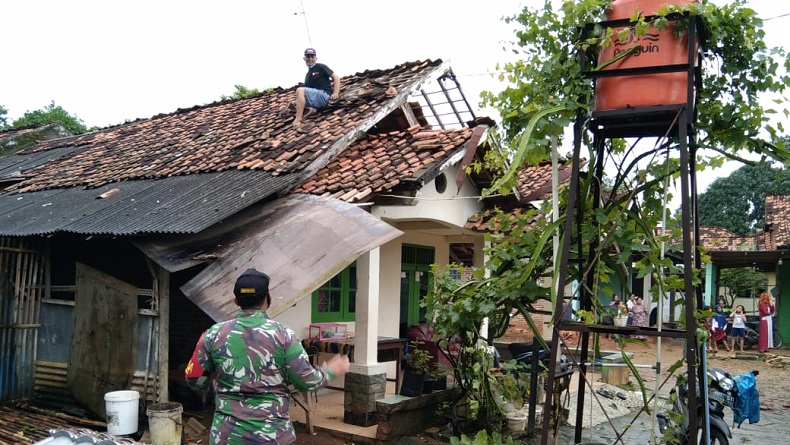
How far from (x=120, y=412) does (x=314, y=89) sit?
5567 millimetres

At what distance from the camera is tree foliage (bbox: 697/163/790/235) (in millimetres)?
37031

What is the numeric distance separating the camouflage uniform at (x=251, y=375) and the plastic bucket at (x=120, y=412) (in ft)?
12.1

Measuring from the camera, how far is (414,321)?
11727 mm

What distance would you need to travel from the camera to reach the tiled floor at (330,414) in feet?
24.0

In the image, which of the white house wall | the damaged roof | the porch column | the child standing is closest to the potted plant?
the porch column

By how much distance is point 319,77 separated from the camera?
10.3 m

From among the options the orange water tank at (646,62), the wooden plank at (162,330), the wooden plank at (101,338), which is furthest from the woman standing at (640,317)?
the wooden plank at (101,338)

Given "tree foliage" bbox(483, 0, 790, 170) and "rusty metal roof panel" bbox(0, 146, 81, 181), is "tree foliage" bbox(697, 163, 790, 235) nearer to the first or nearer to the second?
"rusty metal roof panel" bbox(0, 146, 81, 181)

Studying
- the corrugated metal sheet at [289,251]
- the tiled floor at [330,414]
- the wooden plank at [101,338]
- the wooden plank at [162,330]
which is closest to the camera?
the corrugated metal sheet at [289,251]

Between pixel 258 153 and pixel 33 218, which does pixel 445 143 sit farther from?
pixel 33 218

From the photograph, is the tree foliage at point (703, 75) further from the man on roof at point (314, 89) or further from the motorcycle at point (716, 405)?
the man on roof at point (314, 89)

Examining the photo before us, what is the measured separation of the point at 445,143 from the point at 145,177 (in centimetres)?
436

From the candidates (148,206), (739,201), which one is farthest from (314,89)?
(739,201)

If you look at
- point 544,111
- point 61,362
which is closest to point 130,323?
point 61,362
